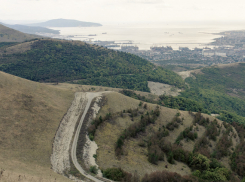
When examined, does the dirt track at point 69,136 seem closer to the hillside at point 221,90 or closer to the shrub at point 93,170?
the shrub at point 93,170

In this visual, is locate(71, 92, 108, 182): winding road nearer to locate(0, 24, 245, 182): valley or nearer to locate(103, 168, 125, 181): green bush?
locate(0, 24, 245, 182): valley

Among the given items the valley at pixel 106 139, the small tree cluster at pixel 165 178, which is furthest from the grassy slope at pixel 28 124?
the small tree cluster at pixel 165 178

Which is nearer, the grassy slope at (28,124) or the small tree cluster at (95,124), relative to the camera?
the grassy slope at (28,124)

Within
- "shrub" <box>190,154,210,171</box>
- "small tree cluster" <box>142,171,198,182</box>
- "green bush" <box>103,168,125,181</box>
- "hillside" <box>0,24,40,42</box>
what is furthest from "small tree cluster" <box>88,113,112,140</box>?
"hillside" <box>0,24,40,42</box>

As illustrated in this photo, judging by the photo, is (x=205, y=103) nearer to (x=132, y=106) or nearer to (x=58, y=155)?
(x=132, y=106)

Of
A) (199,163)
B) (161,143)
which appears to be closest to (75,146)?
(161,143)

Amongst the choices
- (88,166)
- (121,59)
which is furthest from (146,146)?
(121,59)

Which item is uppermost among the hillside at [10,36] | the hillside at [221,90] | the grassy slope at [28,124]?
the hillside at [10,36]
